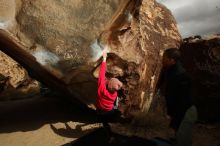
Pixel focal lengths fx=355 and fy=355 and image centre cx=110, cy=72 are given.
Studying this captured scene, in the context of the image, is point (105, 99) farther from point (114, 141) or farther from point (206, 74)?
point (206, 74)

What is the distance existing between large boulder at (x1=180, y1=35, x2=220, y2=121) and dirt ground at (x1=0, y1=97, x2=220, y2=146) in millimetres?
337

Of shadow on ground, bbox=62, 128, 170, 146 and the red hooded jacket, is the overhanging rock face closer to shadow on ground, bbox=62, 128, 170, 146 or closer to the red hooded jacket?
the red hooded jacket

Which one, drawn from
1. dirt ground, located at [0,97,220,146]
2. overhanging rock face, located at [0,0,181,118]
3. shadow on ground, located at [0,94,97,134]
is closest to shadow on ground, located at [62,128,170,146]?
dirt ground, located at [0,97,220,146]

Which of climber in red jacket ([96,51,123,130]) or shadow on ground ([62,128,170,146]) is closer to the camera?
shadow on ground ([62,128,170,146])

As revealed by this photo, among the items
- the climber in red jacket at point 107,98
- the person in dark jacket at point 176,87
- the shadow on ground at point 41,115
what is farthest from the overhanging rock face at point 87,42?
the person in dark jacket at point 176,87

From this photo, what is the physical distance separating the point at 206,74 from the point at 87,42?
2.77 meters

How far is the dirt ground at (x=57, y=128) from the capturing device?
620 cm

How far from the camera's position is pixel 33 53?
5566mm

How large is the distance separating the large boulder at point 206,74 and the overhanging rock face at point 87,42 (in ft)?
4.02

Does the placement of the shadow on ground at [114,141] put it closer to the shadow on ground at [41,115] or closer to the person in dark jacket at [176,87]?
the person in dark jacket at [176,87]

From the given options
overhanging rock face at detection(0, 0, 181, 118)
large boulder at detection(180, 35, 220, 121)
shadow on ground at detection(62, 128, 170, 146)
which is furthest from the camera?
large boulder at detection(180, 35, 220, 121)

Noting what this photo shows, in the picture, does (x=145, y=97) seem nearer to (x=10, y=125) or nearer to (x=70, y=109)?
(x=70, y=109)

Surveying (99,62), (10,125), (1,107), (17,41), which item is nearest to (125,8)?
(99,62)

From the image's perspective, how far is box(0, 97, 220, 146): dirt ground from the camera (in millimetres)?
6195
